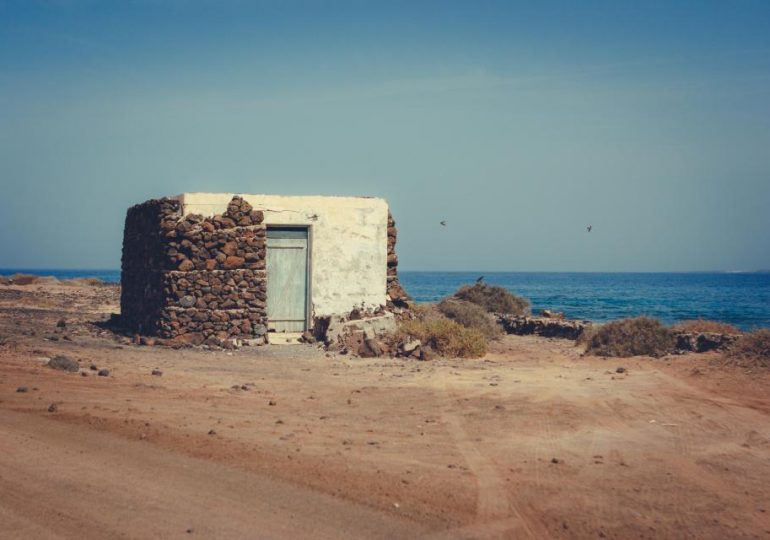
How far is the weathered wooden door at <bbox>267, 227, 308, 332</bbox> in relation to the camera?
1758cm

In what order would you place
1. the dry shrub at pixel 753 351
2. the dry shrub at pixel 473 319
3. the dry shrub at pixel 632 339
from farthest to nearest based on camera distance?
the dry shrub at pixel 473 319
the dry shrub at pixel 632 339
the dry shrub at pixel 753 351

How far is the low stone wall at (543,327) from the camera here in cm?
2347

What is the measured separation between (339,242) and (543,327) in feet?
30.3

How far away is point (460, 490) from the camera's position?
6645 millimetres

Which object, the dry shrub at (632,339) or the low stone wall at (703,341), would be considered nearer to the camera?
the dry shrub at (632,339)

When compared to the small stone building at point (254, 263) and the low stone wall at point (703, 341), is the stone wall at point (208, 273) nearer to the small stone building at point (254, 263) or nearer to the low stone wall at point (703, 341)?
the small stone building at point (254, 263)

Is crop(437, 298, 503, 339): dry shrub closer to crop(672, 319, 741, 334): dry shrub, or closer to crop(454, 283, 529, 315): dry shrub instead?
crop(672, 319, 741, 334): dry shrub

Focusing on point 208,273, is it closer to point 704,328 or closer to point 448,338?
point 448,338

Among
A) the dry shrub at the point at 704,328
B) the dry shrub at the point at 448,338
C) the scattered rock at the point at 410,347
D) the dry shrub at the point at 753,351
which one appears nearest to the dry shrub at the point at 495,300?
the dry shrub at the point at 704,328

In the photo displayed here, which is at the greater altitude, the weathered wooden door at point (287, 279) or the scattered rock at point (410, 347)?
the weathered wooden door at point (287, 279)

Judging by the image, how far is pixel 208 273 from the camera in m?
16.5

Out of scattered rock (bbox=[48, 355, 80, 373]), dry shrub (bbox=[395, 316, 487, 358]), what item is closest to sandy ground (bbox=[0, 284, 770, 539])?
scattered rock (bbox=[48, 355, 80, 373])

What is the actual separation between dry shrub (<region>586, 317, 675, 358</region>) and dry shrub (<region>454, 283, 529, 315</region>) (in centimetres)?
1209

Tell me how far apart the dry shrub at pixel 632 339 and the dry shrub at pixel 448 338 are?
9.75 ft
